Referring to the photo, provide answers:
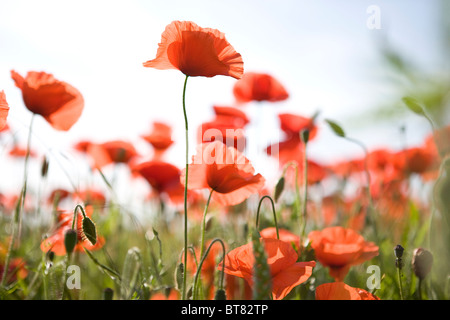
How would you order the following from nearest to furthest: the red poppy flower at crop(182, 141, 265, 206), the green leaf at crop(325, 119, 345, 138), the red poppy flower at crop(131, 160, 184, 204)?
the red poppy flower at crop(182, 141, 265, 206), the green leaf at crop(325, 119, 345, 138), the red poppy flower at crop(131, 160, 184, 204)

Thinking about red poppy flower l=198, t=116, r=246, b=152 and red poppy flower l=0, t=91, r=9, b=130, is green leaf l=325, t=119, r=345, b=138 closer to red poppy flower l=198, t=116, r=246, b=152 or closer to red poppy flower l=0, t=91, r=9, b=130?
red poppy flower l=198, t=116, r=246, b=152

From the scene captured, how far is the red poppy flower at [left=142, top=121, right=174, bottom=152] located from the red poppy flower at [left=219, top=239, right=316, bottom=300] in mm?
733

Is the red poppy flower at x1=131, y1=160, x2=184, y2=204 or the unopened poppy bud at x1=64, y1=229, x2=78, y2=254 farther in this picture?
the red poppy flower at x1=131, y1=160, x2=184, y2=204

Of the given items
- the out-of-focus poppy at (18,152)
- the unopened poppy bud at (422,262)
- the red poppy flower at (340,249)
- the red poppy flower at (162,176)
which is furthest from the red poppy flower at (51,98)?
the out-of-focus poppy at (18,152)

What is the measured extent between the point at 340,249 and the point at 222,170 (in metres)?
0.25

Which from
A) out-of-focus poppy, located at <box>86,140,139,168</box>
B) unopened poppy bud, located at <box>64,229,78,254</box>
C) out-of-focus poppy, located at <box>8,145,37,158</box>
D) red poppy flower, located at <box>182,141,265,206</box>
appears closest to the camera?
unopened poppy bud, located at <box>64,229,78,254</box>

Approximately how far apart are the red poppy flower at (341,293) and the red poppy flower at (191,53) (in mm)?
306

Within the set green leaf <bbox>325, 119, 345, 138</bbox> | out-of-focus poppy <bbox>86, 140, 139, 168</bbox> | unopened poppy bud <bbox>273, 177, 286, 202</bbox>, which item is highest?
out-of-focus poppy <bbox>86, 140, 139, 168</bbox>

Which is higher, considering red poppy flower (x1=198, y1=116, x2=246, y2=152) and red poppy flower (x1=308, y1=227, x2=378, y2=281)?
red poppy flower (x1=198, y1=116, x2=246, y2=152)

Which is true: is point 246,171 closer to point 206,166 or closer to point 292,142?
point 206,166

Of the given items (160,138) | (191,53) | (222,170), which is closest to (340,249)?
(222,170)

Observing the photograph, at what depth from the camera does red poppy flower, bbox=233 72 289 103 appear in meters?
1.16

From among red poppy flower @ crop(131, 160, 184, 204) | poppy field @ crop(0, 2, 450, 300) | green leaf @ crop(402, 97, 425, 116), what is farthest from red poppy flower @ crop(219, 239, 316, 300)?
red poppy flower @ crop(131, 160, 184, 204)
